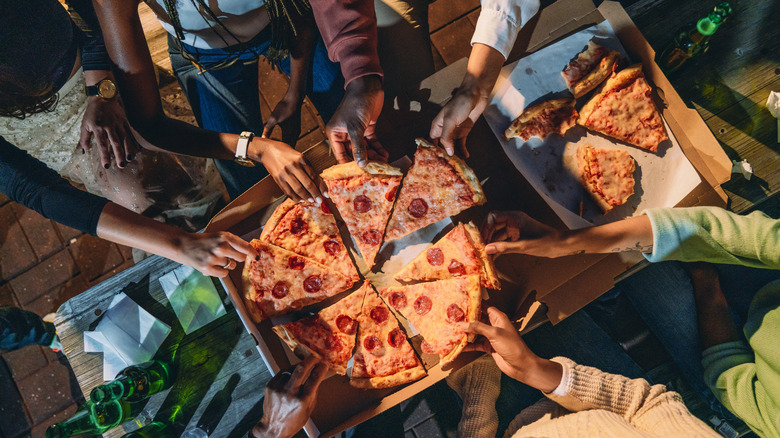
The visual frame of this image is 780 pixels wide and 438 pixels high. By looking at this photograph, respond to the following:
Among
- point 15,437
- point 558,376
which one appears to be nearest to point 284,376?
point 558,376

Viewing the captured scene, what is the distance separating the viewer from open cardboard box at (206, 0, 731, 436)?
2.78 metres

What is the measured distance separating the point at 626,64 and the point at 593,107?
40cm

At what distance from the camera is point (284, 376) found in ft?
8.70

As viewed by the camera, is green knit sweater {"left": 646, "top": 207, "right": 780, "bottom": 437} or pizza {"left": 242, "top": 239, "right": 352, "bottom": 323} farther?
pizza {"left": 242, "top": 239, "right": 352, "bottom": 323}

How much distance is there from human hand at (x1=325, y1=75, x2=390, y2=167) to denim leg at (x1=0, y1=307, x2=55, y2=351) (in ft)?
9.79

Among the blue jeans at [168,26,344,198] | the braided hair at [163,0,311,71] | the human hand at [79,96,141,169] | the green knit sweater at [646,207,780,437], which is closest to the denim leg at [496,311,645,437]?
the green knit sweater at [646,207,780,437]

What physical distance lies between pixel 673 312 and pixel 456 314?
5.54ft

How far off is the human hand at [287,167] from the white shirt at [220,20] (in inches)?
29.3

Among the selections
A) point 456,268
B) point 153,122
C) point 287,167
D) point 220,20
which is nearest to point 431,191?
point 456,268

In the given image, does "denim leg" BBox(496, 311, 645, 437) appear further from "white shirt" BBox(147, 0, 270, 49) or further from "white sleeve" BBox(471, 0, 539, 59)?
"white shirt" BBox(147, 0, 270, 49)

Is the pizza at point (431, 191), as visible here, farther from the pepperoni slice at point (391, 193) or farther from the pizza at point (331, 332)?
the pizza at point (331, 332)

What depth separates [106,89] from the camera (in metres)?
2.89

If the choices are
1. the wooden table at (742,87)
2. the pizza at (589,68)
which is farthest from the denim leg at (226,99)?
the wooden table at (742,87)

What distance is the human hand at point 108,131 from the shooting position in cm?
288
